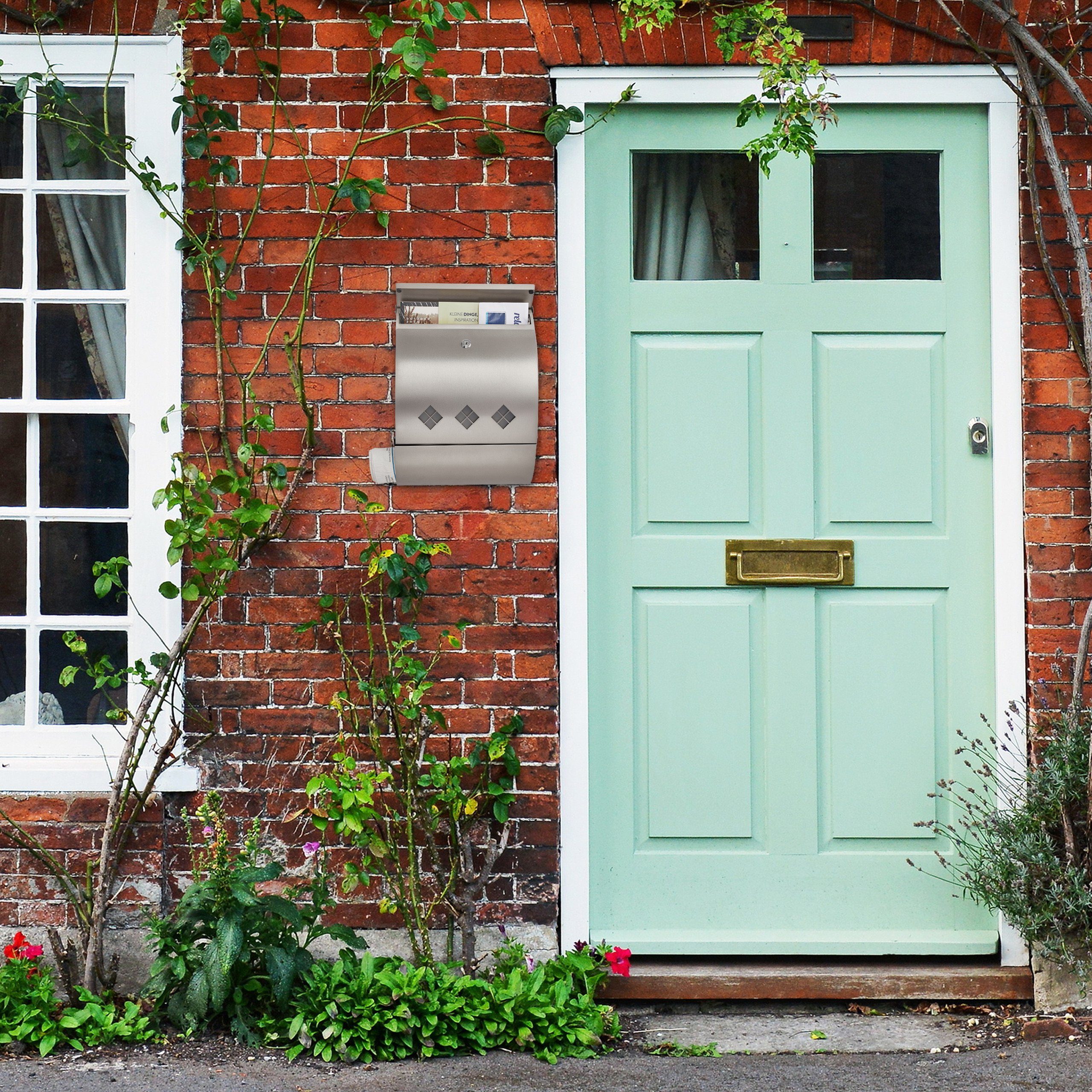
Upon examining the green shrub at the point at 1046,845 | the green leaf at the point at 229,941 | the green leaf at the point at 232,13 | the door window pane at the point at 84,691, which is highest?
the green leaf at the point at 232,13

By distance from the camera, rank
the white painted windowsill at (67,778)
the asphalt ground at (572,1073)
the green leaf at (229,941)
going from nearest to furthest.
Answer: the asphalt ground at (572,1073)
the green leaf at (229,941)
the white painted windowsill at (67,778)

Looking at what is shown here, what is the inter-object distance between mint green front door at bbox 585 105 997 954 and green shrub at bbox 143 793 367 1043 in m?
0.99

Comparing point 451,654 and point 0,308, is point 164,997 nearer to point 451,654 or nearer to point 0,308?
point 451,654

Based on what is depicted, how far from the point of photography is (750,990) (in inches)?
148

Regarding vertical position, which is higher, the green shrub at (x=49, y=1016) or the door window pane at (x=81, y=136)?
the door window pane at (x=81, y=136)

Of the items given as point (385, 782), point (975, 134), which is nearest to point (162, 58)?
point (385, 782)

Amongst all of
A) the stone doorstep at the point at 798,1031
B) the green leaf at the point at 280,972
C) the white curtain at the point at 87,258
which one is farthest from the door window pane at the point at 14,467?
the stone doorstep at the point at 798,1031

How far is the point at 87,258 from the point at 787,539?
244 centimetres

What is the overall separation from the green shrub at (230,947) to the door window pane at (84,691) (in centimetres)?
57

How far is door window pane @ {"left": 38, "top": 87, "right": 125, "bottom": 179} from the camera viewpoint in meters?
3.81

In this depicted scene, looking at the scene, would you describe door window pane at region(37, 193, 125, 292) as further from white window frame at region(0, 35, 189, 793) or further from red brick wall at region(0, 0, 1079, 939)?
red brick wall at region(0, 0, 1079, 939)

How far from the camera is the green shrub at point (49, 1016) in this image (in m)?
3.37

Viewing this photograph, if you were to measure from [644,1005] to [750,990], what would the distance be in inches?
13.3

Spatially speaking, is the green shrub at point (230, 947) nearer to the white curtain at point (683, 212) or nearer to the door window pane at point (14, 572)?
the door window pane at point (14, 572)
